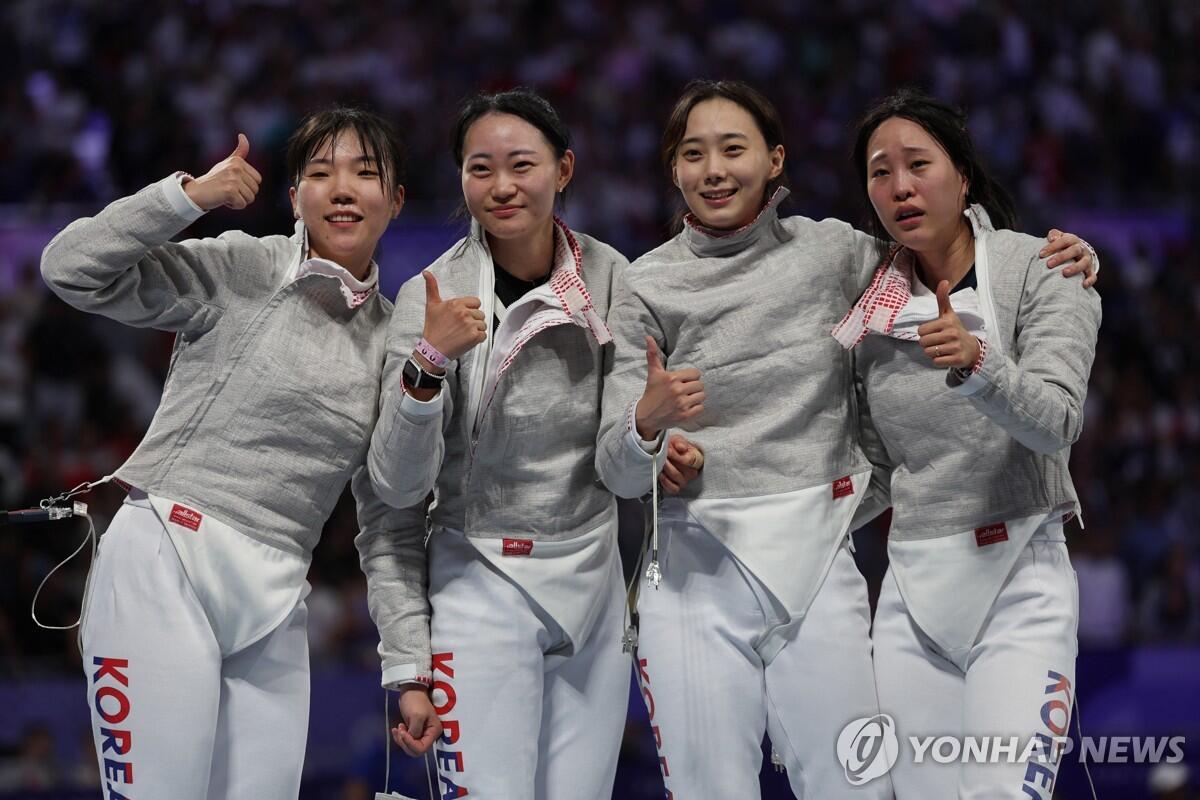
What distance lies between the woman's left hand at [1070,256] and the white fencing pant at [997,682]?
0.51 metres

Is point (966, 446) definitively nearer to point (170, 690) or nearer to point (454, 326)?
point (454, 326)

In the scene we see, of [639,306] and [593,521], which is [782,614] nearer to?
[593,521]

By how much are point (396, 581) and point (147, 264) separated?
0.79 meters

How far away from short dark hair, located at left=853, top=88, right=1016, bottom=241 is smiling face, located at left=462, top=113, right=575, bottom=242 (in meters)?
0.67

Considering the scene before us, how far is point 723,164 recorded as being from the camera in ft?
9.11

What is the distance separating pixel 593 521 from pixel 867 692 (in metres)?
0.63

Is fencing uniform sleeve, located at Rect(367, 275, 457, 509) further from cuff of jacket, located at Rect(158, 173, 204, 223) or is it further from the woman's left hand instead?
the woman's left hand

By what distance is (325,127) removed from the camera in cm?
287

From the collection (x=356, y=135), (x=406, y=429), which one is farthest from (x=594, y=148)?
(x=406, y=429)

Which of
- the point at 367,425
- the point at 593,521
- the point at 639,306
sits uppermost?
the point at 639,306

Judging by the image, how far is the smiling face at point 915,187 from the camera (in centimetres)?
272

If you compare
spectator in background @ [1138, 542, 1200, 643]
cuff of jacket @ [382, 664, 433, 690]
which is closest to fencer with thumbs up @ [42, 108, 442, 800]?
cuff of jacket @ [382, 664, 433, 690]

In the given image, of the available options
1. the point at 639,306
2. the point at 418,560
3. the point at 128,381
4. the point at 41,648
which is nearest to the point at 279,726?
the point at 418,560

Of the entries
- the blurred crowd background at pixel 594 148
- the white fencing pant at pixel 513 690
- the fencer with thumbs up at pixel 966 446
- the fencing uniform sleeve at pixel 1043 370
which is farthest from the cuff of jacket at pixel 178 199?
the blurred crowd background at pixel 594 148
